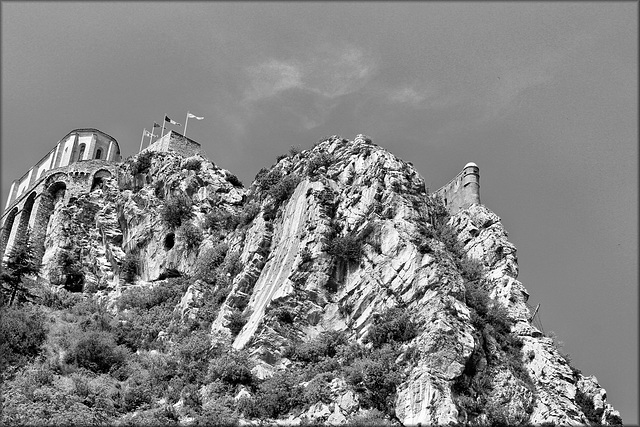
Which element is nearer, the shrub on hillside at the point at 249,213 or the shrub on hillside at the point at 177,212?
the shrub on hillside at the point at 249,213

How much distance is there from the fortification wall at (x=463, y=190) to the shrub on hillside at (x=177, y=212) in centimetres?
1468

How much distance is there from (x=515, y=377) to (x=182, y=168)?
84.5 feet

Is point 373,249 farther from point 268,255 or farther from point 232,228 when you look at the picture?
point 232,228

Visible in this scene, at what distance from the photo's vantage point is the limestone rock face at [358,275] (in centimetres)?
3088

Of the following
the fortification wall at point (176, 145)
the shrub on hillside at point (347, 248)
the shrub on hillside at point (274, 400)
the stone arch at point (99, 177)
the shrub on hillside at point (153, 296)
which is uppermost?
the fortification wall at point (176, 145)

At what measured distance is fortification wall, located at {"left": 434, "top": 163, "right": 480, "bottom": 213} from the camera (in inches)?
1828

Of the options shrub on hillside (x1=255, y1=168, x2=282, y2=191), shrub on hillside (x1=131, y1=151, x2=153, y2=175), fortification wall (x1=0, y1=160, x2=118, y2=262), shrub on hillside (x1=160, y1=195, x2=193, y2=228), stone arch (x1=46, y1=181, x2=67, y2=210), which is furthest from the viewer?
stone arch (x1=46, y1=181, x2=67, y2=210)

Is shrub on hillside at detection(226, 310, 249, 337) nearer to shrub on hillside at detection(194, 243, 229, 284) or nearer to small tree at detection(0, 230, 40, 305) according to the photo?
shrub on hillside at detection(194, 243, 229, 284)

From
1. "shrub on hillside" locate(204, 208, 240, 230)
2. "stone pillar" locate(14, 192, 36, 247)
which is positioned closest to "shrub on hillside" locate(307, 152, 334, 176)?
"shrub on hillside" locate(204, 208, 240, 230)

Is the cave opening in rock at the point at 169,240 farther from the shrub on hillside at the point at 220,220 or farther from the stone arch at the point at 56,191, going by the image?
the stone arch at the point at 56,191

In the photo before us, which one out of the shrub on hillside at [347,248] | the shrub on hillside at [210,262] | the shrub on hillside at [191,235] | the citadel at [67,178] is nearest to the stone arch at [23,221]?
the citadel at [67,178]

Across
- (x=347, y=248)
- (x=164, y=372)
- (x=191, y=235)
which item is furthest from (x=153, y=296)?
(x=347, y=248)

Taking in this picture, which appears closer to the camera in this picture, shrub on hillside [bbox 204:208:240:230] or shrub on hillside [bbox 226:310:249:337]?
shrub on hillside [bbox 226:310:249:337]

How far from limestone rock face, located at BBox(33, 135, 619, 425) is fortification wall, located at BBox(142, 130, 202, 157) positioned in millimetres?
4856
